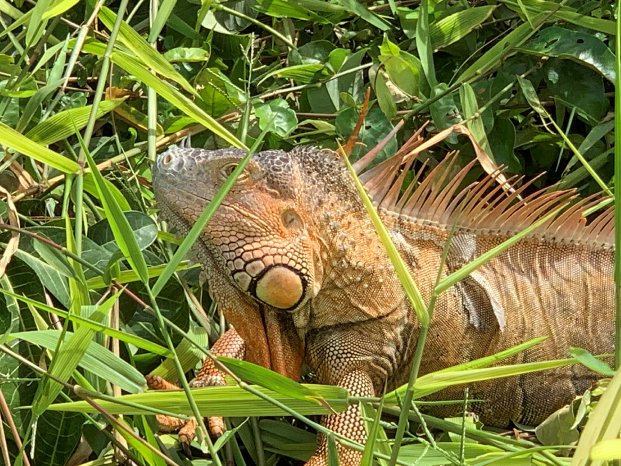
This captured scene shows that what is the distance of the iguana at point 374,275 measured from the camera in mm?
2809

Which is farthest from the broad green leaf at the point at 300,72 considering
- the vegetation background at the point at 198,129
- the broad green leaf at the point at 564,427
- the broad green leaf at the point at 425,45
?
the broad green leaf at the point at 564,427

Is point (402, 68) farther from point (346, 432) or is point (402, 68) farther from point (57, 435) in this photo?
point (57, 435)

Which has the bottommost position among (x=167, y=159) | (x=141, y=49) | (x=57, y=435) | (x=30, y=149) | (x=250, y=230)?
(x=57, y=435)

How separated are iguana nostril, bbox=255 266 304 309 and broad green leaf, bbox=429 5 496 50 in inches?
44.5

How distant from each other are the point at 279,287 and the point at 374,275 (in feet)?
0.92

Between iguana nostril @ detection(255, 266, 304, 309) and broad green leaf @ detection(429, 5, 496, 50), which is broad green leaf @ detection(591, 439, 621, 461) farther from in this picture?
broad green leaf @ detection(429, 5, 496, 50)

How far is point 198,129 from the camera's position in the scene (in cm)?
343

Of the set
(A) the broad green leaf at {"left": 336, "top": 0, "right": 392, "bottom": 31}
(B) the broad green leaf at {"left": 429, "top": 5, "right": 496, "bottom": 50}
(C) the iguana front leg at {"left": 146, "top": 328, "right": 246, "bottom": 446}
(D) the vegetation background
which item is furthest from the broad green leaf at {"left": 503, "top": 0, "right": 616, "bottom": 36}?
(C) the iguana front leg at {"left": 146, "top": 328, "right": 246, "bottom": 446}

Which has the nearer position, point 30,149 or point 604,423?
point 604,423

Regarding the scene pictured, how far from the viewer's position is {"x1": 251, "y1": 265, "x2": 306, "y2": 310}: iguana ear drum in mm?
2764

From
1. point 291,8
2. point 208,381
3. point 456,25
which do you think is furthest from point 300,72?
point 208,381

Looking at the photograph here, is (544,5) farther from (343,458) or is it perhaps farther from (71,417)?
(71,417)

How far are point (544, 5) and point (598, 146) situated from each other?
51 centimetres

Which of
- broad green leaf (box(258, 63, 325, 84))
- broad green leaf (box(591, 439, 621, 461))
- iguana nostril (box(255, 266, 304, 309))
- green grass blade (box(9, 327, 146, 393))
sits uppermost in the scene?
broad green leaf (box(591, 439, 621, 461))
